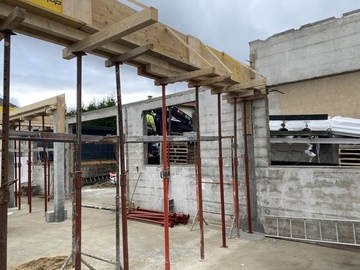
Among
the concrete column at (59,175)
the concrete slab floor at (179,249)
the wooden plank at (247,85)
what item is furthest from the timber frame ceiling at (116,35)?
the concrete column at (59,175)

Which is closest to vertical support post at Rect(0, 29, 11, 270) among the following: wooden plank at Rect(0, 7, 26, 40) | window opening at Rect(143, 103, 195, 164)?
wooden plank at Rect(0, 7, 26, 40)

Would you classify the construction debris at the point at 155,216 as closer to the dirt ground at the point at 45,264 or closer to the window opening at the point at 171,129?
the window opening at the point at 171,129

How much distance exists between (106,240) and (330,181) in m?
5.27

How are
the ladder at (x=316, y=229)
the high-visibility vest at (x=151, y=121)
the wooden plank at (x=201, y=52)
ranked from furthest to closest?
the high-visibility vest at (x=151, y=121) < the ladder at (x=316, y=229) < the wooden plank at (x=201, y=52)

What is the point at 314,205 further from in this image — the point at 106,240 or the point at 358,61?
the point at 106,240

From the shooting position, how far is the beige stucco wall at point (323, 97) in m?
6.86

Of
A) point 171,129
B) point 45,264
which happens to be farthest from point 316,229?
point 171,129

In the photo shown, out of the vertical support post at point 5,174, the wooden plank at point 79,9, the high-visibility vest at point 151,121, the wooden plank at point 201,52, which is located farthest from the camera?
the high-visibility vest at point 151,121

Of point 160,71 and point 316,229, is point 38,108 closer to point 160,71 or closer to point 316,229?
point 160,71

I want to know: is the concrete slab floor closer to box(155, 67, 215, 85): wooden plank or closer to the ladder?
the ladder

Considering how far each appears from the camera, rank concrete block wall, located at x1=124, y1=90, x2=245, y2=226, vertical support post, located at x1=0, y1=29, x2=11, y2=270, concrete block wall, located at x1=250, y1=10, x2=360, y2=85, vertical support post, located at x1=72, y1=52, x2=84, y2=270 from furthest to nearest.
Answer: concrete block wall, located at x1=124, y1=90, x2=245, y2=226
concrete block wall, located at x1=250, y1=10, x2=360, y2=85
vertical support post, located at x1=72, y1=52, x2=84, y2=270
vertical support post, located at x1=0, y1=29, x2=11, y2=270

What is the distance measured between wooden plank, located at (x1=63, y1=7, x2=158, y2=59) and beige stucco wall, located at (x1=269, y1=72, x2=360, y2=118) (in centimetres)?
541

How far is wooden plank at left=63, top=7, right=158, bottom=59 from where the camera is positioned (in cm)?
285

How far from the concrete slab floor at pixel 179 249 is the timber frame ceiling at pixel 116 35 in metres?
3.35
